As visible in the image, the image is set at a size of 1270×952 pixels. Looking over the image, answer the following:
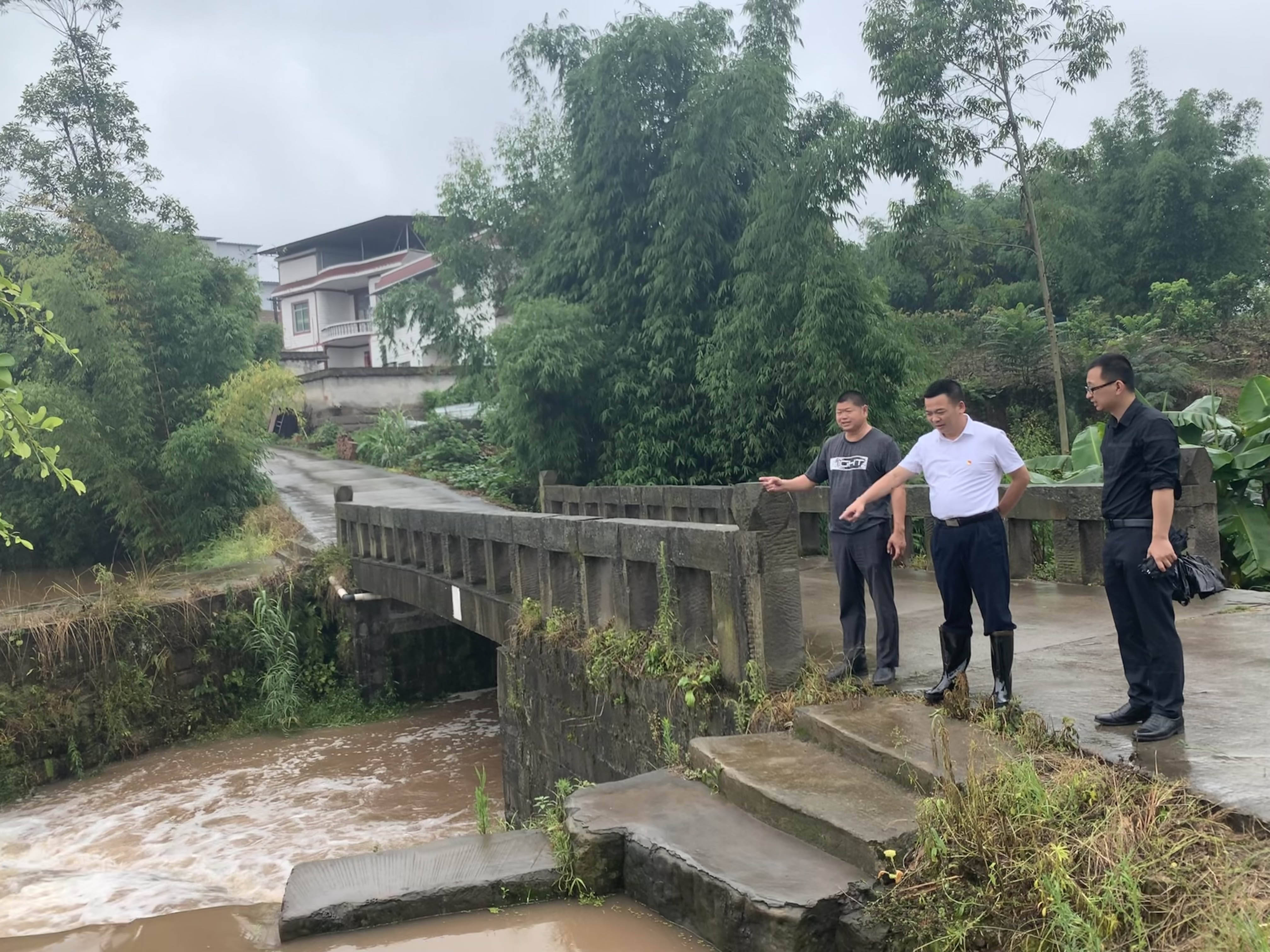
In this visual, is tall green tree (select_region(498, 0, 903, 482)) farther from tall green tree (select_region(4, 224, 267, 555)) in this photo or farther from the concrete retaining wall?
the concrete retaining wall

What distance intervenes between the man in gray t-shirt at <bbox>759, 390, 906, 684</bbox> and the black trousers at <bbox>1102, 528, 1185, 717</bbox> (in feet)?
3.82

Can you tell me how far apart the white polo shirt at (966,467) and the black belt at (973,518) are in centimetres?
1

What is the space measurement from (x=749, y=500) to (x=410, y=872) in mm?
2503

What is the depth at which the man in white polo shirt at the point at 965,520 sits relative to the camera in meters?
5.04

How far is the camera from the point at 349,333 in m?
45.5

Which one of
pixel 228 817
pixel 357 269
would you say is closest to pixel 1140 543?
pixel 228 817

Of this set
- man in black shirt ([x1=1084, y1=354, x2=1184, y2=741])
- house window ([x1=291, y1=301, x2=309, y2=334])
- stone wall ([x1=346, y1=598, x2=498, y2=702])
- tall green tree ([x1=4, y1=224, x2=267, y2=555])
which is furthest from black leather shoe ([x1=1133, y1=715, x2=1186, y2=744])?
house window ([x1=291, y1=301, x2=309, y2=334])

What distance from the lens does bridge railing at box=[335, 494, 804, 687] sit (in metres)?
5.68

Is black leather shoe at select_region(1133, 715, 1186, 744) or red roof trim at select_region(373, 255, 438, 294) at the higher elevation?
red roof trim at select_region(373, 255, 438, 294)

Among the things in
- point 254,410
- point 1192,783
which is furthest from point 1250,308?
point 1192,783

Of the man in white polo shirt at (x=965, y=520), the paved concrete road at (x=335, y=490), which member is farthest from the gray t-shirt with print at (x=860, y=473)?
the paved concrete road at (x=335, y=490)

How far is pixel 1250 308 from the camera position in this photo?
876 inches

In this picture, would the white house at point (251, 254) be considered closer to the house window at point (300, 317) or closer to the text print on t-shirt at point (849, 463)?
the house window at point (300, 317)

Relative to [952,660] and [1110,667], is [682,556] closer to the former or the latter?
[952,660]
